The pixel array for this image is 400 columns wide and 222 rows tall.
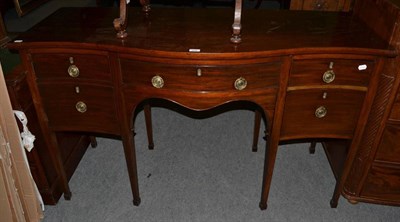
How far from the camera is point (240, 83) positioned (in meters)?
1.46

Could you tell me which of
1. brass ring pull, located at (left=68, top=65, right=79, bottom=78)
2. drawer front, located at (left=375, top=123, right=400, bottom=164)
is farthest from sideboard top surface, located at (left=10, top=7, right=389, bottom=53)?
drawer front, located at (left=375, top=123, right=400, bottom=164)

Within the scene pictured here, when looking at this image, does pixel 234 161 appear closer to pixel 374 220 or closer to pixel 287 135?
pixel 287 135

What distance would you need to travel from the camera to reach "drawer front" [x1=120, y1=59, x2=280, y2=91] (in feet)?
4.69

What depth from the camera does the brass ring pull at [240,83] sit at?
4.78 ft

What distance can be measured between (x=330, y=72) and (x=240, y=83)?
1.32ft

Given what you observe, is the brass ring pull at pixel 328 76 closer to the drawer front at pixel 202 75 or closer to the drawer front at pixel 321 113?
the drawer front at pixel 321 113

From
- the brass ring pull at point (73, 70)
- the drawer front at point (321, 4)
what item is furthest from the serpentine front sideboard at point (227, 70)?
the drawer front at point (321, 4)

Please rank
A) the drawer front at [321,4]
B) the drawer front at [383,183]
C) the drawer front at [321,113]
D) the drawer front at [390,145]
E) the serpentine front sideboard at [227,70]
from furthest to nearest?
the drawer front at [321,4] → the drawer front at [383,183] → the drawer front at [390,145] → the drawer front at [321,113] → the serpentine front sideboard at [227,70]

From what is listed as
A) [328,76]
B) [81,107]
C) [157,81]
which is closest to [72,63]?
[81,107]

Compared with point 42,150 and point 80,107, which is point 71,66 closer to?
point 80,107

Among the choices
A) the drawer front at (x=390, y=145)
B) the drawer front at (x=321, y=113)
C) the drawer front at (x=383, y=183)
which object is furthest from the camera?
the drawer front at (x=383, y=183)

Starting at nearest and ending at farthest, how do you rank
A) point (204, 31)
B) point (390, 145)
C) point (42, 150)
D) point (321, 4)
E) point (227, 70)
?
point (227, 70) < point (204, 31) < point (390, 145) < point (42, 150) < point (321, 4)


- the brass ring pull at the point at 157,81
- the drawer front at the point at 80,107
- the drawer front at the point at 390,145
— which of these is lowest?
the drawer front at the point at 390,145

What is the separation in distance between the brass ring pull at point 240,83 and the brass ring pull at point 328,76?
1.17 feet
